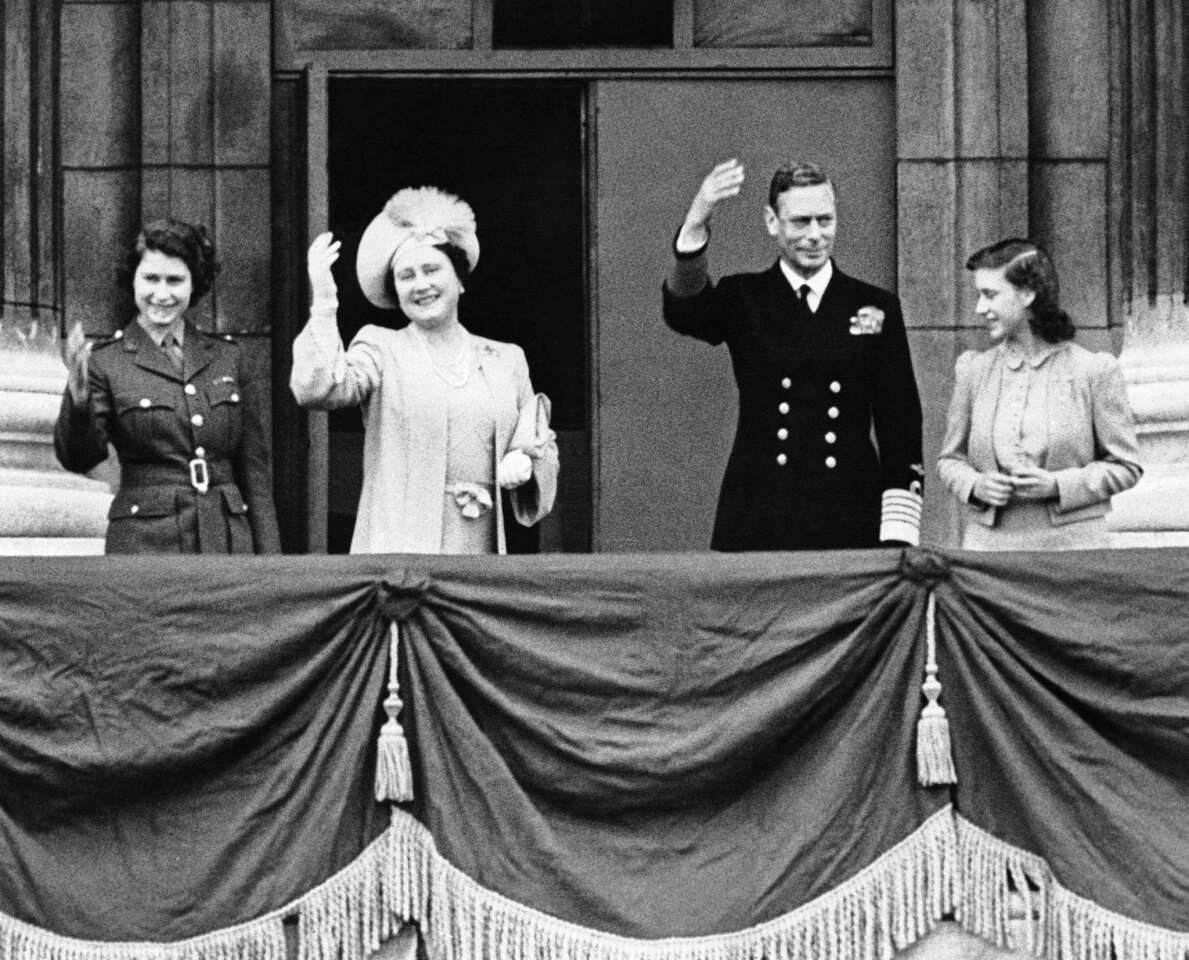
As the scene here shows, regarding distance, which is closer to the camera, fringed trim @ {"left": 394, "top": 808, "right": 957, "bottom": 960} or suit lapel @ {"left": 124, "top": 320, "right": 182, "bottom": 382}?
fringed trim @ {"left": 394, "top": 808, "right": 957, "bottom": 960}

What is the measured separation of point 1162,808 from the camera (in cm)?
1345

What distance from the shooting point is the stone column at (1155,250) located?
52.7 ft

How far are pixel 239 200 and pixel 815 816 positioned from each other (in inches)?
183

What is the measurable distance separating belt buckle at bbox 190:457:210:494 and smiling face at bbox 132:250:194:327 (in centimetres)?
48

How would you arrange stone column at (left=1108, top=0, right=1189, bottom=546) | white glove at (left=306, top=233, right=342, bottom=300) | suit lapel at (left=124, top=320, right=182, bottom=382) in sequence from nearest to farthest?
white glove at (left=306, top=233, right=342, bottom=300) → suit lapel at (left=124, top=320, right=182, bottom=382) → stone column at (left=1108, top=0, right=1189, bottom=546)

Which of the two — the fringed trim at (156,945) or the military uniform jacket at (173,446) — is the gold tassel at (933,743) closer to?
the fringed trim at (156,945)

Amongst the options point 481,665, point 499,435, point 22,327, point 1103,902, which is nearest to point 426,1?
point 22,327

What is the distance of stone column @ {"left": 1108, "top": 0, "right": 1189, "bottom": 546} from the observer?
16.1 m

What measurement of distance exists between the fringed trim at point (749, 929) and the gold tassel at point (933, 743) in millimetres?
248

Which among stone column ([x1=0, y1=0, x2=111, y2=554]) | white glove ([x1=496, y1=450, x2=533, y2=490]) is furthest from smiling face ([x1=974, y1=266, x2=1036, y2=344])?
stone column ([x1=0, y1=0, x2=111, y2=554])

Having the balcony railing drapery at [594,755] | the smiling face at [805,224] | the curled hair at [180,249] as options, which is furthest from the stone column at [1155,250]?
the curled hair at [180,249]

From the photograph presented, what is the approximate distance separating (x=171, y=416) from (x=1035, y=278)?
9.62ft

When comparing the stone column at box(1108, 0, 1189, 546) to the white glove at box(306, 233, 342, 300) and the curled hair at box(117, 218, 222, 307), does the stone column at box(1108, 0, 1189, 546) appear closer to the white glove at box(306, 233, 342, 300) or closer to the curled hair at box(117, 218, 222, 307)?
the white glove at box(306, 233, 342, 300)

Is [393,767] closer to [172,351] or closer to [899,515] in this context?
[172,351]
